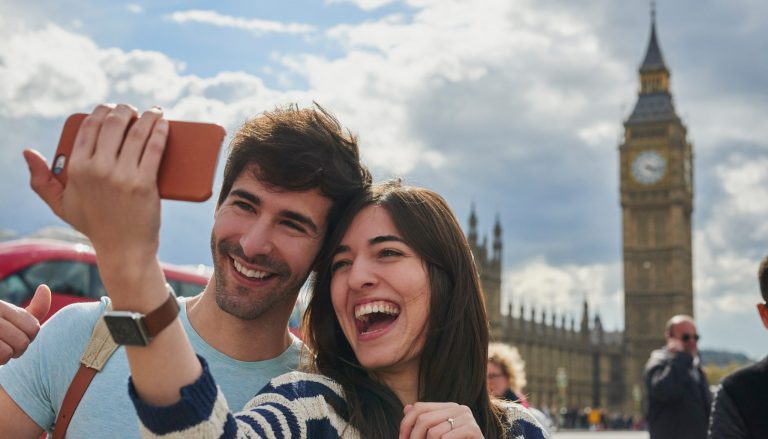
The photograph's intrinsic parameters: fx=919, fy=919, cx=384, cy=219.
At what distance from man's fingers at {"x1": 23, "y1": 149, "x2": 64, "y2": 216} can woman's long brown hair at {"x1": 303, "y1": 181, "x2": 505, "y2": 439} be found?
2.46 ft

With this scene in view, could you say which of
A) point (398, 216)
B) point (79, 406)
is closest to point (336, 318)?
point (398, 216)

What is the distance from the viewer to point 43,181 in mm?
1121

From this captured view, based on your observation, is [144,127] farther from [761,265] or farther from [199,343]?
[761,265]

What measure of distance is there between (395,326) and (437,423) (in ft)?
1.18

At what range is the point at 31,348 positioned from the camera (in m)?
1.88

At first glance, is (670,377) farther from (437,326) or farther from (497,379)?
(437,326)

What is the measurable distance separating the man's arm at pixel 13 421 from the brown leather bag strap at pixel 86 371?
5 centimetres

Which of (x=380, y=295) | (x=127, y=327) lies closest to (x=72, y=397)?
(x=380, y=295)

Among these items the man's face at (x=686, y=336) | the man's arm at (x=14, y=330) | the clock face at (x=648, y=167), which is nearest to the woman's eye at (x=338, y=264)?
the man's arm at (x=14, y=330)

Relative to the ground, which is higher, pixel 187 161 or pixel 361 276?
pixel 187 161

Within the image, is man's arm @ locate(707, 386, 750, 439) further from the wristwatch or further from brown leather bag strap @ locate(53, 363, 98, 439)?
the wristwatch

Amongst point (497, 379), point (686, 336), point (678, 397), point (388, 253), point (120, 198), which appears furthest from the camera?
point (686, 336)

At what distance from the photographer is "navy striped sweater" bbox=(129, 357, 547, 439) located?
Result: 121cm

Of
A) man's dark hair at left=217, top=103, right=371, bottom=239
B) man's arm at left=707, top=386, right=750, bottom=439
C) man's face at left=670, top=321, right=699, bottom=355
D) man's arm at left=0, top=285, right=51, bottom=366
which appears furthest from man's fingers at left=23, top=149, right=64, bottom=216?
man's face at left=670, top=321, right=699, bottom=355
